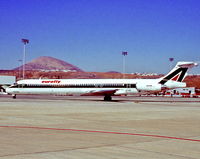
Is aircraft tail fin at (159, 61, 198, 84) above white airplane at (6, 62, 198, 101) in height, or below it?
above

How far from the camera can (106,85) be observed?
183 ft

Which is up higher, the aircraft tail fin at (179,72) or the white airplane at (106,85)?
the aircraft tail fin at (179,72)

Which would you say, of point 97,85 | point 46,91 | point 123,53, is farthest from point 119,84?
point 123,53

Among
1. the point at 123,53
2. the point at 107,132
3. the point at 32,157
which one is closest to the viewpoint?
the point at 32,157

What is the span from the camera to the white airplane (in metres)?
53.4

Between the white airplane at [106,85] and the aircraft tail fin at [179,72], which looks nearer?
the aircraft tail fin at [179,72]

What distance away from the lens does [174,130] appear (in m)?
16.8

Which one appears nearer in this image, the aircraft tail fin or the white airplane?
the aircraft tail fin

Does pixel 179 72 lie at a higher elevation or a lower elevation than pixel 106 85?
higher

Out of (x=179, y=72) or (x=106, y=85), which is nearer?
(x=179, y=72)

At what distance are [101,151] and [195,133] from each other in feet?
21.0

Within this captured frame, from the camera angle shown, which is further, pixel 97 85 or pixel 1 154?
pixel 97 85

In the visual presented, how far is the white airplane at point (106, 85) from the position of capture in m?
53.4

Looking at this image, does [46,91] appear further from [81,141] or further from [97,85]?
[81,141]
